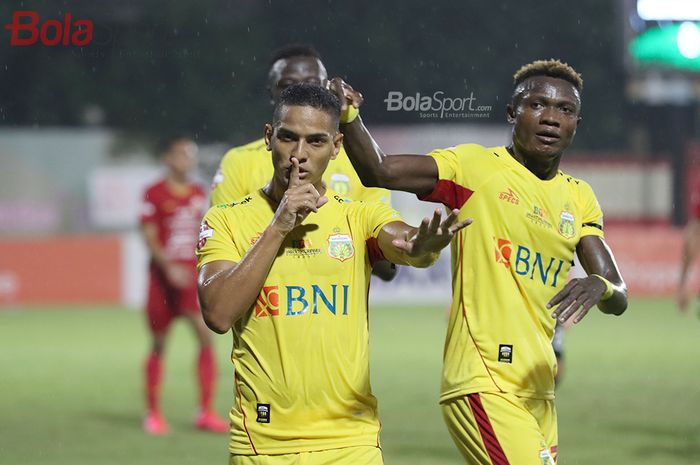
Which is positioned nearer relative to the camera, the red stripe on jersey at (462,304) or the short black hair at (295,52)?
the red stripe on jersey at (462,304)

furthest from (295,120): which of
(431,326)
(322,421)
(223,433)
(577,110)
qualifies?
(431,326)

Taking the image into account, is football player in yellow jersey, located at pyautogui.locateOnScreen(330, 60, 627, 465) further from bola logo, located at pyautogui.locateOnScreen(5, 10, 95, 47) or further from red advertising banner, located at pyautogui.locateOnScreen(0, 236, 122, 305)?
red advertising banner, located at pyautogui.locateOnScreen(0, 236, 122, 305)

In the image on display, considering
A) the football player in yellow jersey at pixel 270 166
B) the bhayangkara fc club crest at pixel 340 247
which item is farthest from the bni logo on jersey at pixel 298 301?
the football player in yellow jersey at pixel 270 166

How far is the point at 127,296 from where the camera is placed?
22.3 meters

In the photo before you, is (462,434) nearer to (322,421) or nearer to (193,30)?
(322,421)

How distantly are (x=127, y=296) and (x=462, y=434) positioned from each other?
18.1 m

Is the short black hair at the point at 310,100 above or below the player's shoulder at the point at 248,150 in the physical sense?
below

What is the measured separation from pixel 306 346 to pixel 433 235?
22.9 inches

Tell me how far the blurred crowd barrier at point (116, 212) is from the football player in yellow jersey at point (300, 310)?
17484 millimetres

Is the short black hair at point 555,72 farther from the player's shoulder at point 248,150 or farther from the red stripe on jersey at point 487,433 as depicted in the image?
the player's shoulder at point 248,150

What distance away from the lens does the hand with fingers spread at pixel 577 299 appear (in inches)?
169

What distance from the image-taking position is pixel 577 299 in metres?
4.34

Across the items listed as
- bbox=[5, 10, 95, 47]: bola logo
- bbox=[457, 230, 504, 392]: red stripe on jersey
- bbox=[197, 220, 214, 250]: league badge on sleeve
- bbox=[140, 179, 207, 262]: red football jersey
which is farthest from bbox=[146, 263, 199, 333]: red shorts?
bbox=[197, 220, 214, 250]: league badge on sleeve

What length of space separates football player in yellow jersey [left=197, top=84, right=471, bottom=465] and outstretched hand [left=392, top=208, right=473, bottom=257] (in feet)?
0.16
